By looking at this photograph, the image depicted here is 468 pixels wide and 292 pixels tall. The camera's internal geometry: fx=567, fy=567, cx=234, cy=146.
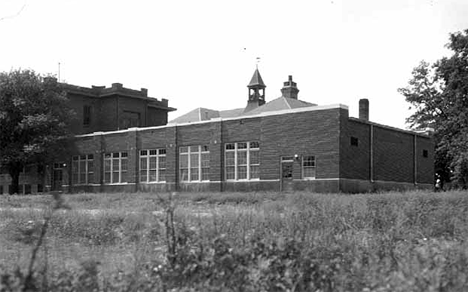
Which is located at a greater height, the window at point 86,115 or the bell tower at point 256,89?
the bell tower at point 256,89

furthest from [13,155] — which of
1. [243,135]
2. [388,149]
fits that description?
[388,149]

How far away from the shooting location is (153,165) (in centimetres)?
4656

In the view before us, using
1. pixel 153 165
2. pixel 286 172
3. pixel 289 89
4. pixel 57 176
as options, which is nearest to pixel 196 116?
pixel 289 89

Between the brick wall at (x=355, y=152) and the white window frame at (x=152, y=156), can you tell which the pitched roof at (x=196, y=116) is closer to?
the white window frame at (x=152, y=156)

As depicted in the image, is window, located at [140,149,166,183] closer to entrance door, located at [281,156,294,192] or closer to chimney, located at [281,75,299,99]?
entrance door, located at [281,156,294,192]

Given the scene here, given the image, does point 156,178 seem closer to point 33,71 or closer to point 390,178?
point 33,71

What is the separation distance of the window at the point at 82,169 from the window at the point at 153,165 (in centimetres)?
663

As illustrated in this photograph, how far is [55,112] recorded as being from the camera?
158 ft

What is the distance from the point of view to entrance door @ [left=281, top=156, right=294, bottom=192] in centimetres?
3806

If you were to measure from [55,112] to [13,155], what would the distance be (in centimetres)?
512

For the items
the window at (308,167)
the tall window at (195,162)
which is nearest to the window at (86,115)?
the tall window at (195,162)

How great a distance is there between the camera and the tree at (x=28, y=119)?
150ft

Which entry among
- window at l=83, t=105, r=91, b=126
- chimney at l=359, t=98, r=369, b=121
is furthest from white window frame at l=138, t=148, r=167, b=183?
chimney at l=359, t=98, r=369, b=121

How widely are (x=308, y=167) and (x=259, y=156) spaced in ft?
12.6
